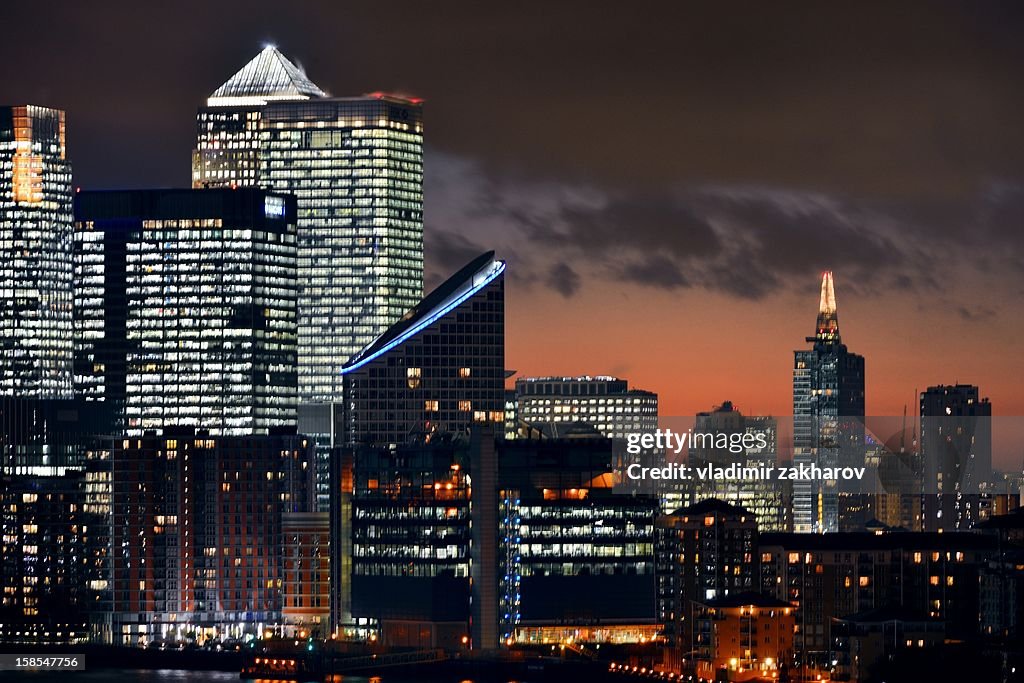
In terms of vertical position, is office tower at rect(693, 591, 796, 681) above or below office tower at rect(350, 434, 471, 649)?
below

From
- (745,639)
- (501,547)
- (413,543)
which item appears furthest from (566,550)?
(745,639)

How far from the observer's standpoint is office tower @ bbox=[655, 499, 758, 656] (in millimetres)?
178375

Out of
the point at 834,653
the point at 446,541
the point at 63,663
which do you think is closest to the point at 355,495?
the point at 446,541

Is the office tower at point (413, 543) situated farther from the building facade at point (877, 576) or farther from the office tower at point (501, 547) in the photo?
the building facade at point (877, 576)

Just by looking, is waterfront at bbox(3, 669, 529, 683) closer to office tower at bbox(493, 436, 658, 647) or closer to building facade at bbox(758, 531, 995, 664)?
office tower at bbox(493, 436, 658, 647)

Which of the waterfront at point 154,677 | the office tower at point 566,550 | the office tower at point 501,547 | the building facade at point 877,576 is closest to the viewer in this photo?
the waterfront at point 154,677

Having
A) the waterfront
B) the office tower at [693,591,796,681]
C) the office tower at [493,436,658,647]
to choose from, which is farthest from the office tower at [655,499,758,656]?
the waterfront

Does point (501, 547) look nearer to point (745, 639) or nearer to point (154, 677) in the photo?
point (745, 639)

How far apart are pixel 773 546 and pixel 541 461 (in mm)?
15355

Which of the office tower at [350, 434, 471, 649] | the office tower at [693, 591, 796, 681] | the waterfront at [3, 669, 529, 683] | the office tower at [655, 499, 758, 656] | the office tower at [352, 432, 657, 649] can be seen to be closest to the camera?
the office tower at [693, 591, 796, 681]

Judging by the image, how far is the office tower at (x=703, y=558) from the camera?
178m

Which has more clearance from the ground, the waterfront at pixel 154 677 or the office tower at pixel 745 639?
the office tower at pixel 745 639

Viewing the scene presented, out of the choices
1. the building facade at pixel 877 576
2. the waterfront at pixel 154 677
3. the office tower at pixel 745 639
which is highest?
the building facade at pixel 877 576

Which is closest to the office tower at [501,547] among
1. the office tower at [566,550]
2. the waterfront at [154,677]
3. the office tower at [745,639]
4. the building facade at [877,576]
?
the office tower at [566,550]
